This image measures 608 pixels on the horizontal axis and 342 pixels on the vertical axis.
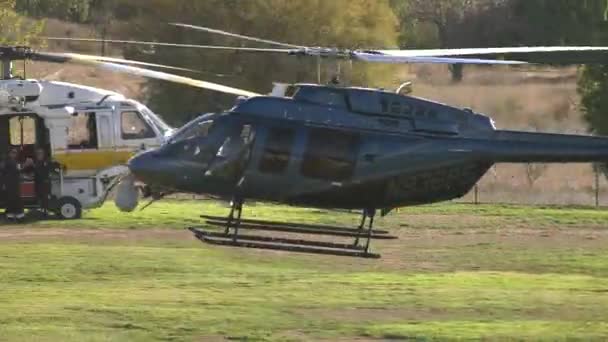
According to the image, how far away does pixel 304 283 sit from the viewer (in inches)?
936

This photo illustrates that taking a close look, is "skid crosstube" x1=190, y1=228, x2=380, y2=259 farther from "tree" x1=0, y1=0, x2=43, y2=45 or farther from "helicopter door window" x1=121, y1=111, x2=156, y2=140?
"tree" x1=0, y1=0, x2=43, y2=45

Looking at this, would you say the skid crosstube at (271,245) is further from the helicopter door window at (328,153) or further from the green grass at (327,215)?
the green grass at (327,215)

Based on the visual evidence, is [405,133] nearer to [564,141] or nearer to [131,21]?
[564,141]

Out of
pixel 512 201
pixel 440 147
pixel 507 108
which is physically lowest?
pixel 512 201

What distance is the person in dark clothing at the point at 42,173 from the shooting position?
102ft

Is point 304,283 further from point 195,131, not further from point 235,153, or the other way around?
point 235,153

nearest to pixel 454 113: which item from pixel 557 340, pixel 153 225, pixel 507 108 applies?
pixel 557 340

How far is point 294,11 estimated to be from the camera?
167 feet

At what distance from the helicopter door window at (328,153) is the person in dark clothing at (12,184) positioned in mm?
13892

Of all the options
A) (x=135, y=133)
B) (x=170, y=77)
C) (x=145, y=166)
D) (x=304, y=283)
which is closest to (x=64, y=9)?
(x=135, y=133)

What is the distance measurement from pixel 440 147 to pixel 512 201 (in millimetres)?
20120

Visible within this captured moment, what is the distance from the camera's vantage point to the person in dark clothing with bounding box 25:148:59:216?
1228 inches

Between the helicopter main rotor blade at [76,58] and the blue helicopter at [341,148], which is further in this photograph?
the helicopter main rotor blade at [76,58]

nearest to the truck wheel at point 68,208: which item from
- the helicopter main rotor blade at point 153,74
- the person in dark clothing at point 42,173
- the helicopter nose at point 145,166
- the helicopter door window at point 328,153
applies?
the person in dark clothing at point 42,173
